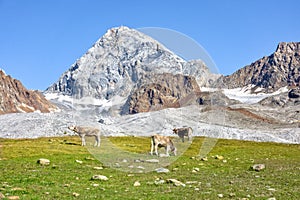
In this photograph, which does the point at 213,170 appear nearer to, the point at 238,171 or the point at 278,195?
the point at 238,171

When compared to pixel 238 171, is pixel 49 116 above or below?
above

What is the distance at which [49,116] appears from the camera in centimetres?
10806

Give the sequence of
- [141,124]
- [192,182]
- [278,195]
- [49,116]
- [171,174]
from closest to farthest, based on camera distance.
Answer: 1. [278,195]
2. [192,182]
3. [171,174]
4. [49,116]
5. [141,124]

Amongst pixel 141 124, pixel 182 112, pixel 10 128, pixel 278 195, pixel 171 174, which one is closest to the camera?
pixel 278 195

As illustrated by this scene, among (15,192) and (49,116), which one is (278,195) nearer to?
→ (15,192)

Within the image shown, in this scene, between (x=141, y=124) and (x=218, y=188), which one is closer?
(x=218, y=188)

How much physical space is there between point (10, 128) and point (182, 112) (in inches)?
2299

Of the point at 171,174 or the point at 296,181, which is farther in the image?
the point at 171,174

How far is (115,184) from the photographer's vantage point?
1041 inches

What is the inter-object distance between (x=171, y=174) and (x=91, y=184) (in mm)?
7847

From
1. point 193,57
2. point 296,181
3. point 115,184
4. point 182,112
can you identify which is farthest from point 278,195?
point 182,112

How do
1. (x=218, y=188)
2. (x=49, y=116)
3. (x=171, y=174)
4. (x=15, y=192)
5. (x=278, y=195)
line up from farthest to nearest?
(x=49, y=116), (x=171, y=174), (x=218, y=188), (x=278, y=195), (x=15, y=192)

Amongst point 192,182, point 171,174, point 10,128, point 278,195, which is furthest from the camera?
point 10,128

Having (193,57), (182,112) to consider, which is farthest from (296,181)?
(182,112)
